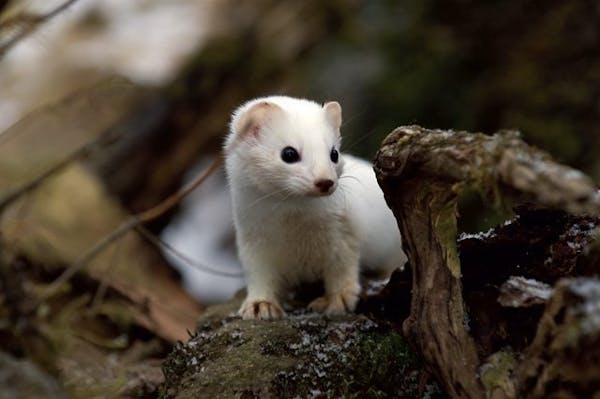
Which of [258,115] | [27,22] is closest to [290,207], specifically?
[258,115]

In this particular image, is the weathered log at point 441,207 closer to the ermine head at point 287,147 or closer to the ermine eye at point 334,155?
the ermine head at point 287,147

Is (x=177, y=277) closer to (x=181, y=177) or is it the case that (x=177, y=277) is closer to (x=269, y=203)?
(x=181, y=177)

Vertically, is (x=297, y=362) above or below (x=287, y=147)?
below

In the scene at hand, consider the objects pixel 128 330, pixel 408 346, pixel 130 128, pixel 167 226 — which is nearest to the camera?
pixel 408 346

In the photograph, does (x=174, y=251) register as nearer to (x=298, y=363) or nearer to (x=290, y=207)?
(x=290, y=207)

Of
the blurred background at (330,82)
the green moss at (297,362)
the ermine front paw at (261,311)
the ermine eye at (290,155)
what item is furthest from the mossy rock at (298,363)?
the blurred background at (330,82)

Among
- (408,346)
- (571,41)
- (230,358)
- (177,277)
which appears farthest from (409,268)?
(571,41)
